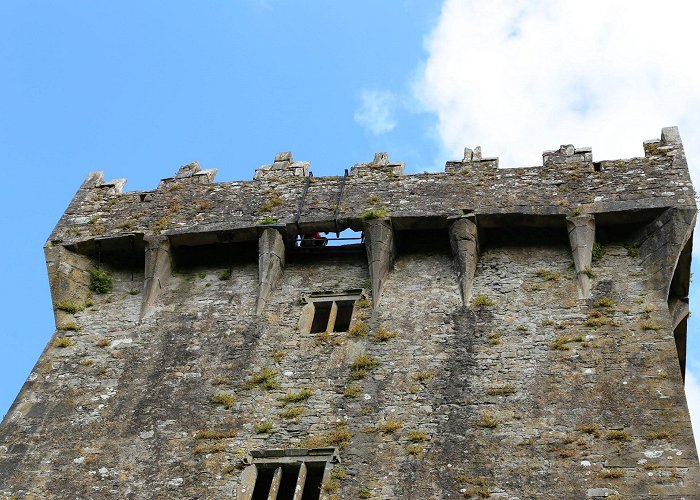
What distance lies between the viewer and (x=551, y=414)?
43.5ft

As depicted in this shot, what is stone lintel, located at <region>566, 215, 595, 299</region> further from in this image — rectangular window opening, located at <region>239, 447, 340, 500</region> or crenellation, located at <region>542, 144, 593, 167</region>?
rectangular window opening, located at <region>239, 447, 340, 500</region>

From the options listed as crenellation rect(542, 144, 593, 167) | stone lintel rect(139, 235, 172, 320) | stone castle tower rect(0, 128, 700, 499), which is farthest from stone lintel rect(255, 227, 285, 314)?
crenellation rect(542, 144, 593, 167)

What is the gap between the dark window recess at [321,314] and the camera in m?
15.8

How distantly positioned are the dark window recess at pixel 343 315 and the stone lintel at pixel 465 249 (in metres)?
1.80

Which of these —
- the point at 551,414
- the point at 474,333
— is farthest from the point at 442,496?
the point at 474,333

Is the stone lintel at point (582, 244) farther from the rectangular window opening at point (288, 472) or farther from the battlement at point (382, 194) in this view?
the rectangular window opening at point (288, 472)

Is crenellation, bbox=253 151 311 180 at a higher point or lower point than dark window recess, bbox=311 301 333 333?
higher

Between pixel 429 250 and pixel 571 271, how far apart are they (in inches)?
94.7

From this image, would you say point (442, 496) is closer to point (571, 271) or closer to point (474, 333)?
point (474, 333)

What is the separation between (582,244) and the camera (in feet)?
50.8

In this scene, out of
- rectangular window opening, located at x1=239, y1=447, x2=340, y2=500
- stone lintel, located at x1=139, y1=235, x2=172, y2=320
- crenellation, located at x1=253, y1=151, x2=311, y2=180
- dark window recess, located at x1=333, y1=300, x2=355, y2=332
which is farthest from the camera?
crenellation, located at x1=253, y1=151, x2=311, y2=180

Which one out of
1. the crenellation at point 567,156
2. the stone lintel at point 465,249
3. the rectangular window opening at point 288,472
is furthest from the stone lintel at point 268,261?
the crenellation at point 567,156

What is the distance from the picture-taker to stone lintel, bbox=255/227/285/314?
1612cm

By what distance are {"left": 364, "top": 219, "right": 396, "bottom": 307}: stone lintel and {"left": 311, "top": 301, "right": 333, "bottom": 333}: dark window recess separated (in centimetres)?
82
